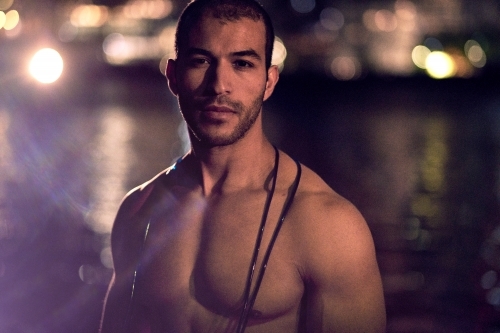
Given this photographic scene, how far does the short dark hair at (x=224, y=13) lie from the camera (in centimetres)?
308

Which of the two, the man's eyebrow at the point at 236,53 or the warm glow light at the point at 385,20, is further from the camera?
the warm glow light at the point at 385,20

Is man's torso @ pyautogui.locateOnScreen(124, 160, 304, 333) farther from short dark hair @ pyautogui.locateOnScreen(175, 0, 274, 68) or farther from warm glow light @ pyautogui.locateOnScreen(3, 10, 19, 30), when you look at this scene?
warm glow light @ pyautogui.locateOnScreen(3, 10, 19, 30)

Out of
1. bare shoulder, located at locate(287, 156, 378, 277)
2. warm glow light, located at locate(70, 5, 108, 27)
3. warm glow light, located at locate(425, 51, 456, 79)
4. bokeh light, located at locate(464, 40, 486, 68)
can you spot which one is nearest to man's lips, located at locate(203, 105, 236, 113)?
bare shoulder, located at locate(287, 156, 378, 277)

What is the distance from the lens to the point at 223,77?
3031 millimetres

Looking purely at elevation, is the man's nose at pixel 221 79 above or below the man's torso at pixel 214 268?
above

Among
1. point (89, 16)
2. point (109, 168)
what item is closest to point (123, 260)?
point (109, 168)

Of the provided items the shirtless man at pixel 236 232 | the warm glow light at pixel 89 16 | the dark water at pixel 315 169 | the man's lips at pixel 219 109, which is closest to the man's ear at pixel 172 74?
the shirtless man at pixel 236 232

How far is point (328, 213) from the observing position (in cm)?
293

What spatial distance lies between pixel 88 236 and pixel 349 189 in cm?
558

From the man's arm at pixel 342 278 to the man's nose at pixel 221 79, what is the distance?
649mm

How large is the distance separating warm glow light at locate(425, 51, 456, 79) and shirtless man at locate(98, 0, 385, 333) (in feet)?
184

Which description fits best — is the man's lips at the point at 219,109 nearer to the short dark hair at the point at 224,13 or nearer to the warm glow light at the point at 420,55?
the short dark hair at the point at 224,13

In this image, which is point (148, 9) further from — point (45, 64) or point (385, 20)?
point (45, 64)

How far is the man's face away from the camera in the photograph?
9.99 ft
